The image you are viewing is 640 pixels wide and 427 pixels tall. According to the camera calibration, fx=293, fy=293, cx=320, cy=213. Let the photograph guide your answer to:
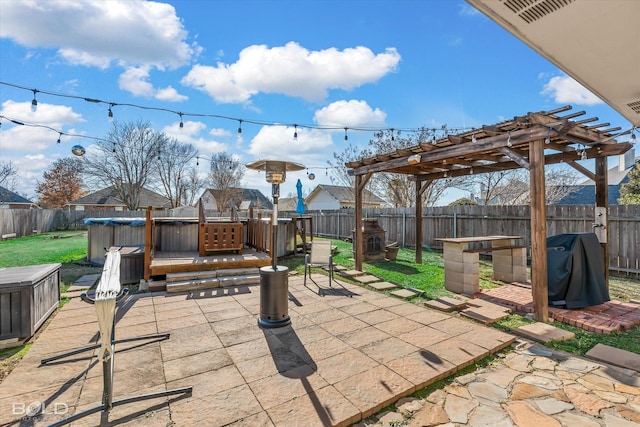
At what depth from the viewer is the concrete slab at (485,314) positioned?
3.65 m

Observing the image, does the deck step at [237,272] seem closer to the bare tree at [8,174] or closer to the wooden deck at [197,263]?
the wooden deck at [197,263]

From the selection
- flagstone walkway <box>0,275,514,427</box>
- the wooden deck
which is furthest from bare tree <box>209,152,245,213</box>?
flagstone walkway <box>0,275,514,427</box>

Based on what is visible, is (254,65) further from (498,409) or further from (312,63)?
(498,409)

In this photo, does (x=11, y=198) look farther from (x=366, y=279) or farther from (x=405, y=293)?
(x=405, y=293)

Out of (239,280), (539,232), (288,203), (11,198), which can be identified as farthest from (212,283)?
(11,198)

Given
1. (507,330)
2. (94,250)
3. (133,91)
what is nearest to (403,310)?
(507,330)

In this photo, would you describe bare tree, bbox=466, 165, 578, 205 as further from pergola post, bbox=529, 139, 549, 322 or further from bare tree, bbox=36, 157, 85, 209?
bare tree, bbox=36, 157, 85, 209

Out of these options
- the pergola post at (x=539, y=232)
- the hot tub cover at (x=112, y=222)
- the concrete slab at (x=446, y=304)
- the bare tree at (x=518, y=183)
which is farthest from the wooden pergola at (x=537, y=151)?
the bare tree at (x=518, y=183)

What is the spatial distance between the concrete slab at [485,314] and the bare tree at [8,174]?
A: 3388cm

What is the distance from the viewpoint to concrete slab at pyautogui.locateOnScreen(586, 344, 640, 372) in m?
2.62

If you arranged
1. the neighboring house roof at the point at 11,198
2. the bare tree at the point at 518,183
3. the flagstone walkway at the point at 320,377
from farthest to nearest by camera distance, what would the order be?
the neighboring house roof at the point at 11,198 → the bare tree at the point at 518,183 → the flagstone walkway at the point at 320,377

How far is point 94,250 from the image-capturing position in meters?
7.14

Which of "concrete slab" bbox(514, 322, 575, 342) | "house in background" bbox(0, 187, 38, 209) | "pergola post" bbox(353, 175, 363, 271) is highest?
"house in background" bbox(0, 187, 38, 209)

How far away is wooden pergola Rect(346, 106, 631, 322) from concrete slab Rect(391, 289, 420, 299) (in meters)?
1.60
